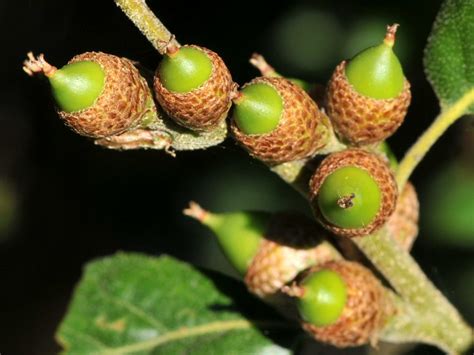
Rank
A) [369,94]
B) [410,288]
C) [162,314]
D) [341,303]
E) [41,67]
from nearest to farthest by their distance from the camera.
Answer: [41,67]
[369,94]
[341,303]
[410,288]
[162,314]

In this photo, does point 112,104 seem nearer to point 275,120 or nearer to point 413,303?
point 275,120

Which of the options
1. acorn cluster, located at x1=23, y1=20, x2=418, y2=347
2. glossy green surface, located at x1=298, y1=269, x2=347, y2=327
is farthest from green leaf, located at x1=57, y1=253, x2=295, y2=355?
glossy green surface, located at x1=298, y1=269, x2=347, y2=327

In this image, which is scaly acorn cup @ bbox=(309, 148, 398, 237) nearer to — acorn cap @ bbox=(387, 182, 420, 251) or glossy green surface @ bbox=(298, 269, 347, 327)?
glossy green surface @ bbox=(298, 269, 347, 327)

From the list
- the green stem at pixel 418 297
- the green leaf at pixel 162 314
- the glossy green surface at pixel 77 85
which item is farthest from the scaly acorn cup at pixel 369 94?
the green leaf at pixel 162 314

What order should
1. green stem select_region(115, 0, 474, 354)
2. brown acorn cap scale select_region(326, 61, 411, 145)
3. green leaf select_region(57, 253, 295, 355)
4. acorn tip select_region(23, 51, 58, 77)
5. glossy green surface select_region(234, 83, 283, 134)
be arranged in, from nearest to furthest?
acorn tip select_region(23, 51, 58, 77) → glossy green surface select_region(234, 83, 283, 134) → brown acorn cap scale select_region(326, 61, 411, 145) → green stem select_region(115, 0, 474, 354) → green leaf select_region(57, 253, 295, 355)

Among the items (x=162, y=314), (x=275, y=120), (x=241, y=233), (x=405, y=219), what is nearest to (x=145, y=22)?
(x=275, y=120)

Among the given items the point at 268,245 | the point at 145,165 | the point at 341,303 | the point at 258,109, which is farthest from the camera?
the point at 145,165
